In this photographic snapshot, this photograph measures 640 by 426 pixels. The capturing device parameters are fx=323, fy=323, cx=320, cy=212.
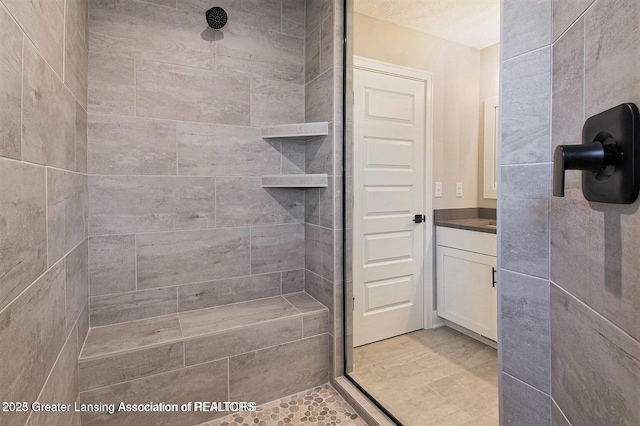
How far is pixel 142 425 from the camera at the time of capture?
1469mm

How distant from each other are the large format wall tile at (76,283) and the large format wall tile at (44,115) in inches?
14.9

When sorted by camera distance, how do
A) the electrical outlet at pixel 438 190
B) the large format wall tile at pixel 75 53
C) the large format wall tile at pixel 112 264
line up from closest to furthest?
the large format wall tile at pixel 75 53 → the large format wall tile at pixel 112 264 → the electrical outlet at pixel 438 190

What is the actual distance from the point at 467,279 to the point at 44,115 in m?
2.16

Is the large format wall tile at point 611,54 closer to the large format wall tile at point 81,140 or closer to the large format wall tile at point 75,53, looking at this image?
the large format wall tile at point 75,53

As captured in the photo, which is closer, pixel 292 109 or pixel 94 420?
pixel 94 420

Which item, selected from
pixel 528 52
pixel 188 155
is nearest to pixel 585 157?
pixel 528 52

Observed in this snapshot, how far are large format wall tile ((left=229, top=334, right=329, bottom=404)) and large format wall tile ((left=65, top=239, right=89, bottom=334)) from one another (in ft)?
2.41

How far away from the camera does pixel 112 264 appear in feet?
5.63

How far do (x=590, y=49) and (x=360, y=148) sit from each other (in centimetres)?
153

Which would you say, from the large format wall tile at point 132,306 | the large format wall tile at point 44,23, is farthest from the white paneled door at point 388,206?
the large format wall tile at point 44,23

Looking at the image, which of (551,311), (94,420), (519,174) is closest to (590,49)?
(519,174)

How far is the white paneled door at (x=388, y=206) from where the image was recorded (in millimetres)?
2160

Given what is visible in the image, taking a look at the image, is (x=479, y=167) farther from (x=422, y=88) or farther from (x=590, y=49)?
(x=590, y=49)

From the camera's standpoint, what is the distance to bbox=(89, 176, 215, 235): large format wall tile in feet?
5.53
